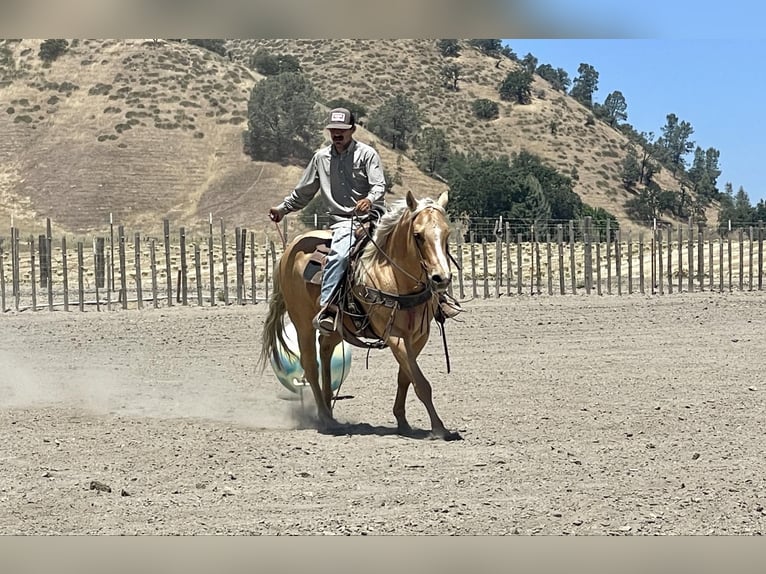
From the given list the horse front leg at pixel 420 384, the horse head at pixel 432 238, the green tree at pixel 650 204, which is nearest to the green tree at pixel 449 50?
the green tree at pixel 650 204

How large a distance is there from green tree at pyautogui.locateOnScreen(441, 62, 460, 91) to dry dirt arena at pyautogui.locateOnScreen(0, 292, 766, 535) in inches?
2616

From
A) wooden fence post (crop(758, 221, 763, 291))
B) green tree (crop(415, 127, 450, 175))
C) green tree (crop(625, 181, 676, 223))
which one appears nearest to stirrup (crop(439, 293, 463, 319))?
wooden fence post (crop(758, 221, 763, 291))

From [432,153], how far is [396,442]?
190ft

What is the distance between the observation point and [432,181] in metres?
62.0

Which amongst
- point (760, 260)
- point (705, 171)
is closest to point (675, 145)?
point (705, 171)

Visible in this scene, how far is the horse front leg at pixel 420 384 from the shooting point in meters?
7.19

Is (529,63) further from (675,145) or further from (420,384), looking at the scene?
(420,384)

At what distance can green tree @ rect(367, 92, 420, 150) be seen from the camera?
67938 millimetres

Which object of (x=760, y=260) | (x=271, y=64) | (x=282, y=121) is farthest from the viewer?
(x=271, y=64)

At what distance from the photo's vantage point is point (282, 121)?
60625mm

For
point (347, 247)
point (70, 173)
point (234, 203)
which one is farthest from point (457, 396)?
point (70, 173)

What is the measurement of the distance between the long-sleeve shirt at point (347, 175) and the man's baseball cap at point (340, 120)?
18 centimetres

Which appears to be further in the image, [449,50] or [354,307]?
[449,50]

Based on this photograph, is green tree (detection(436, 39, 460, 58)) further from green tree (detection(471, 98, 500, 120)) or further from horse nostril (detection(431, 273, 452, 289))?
horse nostril (detection(431, 273, 452, 289))
